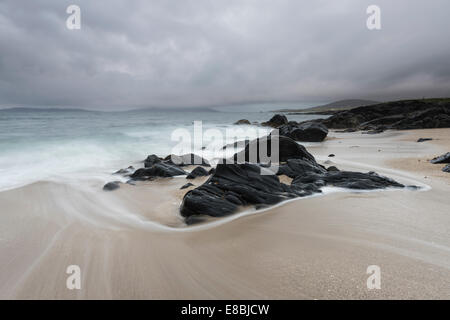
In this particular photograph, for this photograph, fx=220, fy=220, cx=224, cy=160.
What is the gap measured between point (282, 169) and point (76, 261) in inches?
183

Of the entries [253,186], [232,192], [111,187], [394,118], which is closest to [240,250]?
[232,192]

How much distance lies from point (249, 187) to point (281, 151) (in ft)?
13.1

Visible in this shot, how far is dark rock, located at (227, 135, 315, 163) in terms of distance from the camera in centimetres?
738

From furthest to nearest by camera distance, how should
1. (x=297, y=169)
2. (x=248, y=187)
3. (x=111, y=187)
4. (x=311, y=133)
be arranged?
(x=311, y=133) < (x=297, y=169) < (x=111, y=187) < (x=248, y=187)

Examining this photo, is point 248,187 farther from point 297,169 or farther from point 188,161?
point 188,161

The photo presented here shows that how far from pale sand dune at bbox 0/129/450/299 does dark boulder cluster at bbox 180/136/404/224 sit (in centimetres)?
27

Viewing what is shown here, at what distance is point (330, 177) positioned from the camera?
489 centimetres

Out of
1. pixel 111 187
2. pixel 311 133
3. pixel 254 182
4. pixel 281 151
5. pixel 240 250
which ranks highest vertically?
pixel 311 133

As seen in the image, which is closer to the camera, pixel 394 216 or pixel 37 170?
pixel 394 216

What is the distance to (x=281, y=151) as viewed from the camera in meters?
7.59

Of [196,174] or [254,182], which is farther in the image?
[196,174]
